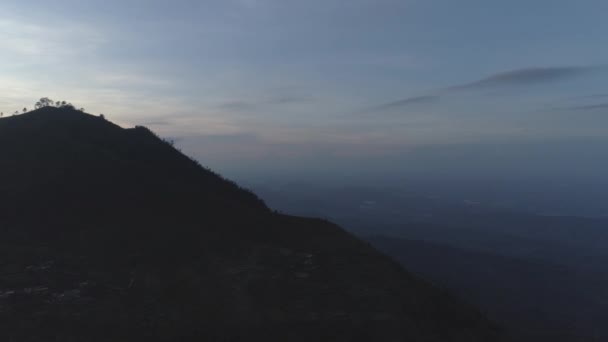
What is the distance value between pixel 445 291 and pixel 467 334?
145 inches

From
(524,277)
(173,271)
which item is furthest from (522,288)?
(173,271)

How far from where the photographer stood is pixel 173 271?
18.9 metres

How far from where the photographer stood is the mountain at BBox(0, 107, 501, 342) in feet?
46.6

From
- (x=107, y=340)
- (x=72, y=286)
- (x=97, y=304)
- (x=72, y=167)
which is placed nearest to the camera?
(x=107, y=340)

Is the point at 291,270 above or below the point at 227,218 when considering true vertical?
below

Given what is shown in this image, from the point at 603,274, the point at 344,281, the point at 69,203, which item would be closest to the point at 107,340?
the point at 344,281

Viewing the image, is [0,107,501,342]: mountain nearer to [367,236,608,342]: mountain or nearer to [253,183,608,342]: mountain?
[253,183,608,342]: mountain

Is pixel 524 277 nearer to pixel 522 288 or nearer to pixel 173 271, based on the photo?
pixel 522 288

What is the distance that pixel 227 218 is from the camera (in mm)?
27781

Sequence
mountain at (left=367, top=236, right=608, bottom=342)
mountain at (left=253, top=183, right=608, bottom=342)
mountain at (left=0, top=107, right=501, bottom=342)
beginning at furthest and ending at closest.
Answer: mountain at (left=253, top=183, right=608, bottom=342) → mountain at (left=367, top=236, right=608, bottom=342) → mountain at (left=0, top=107, right=501, bottom=342)

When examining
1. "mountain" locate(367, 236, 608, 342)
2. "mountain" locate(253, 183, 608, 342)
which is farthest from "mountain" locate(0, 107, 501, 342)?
"mountain" locate(367, 236, 608, 342)

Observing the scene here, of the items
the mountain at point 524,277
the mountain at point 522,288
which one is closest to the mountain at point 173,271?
the mountain at point 524,277

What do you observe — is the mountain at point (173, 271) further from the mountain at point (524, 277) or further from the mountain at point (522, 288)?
the mountain at point (522, 288)

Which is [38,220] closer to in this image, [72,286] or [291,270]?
[72,286]
